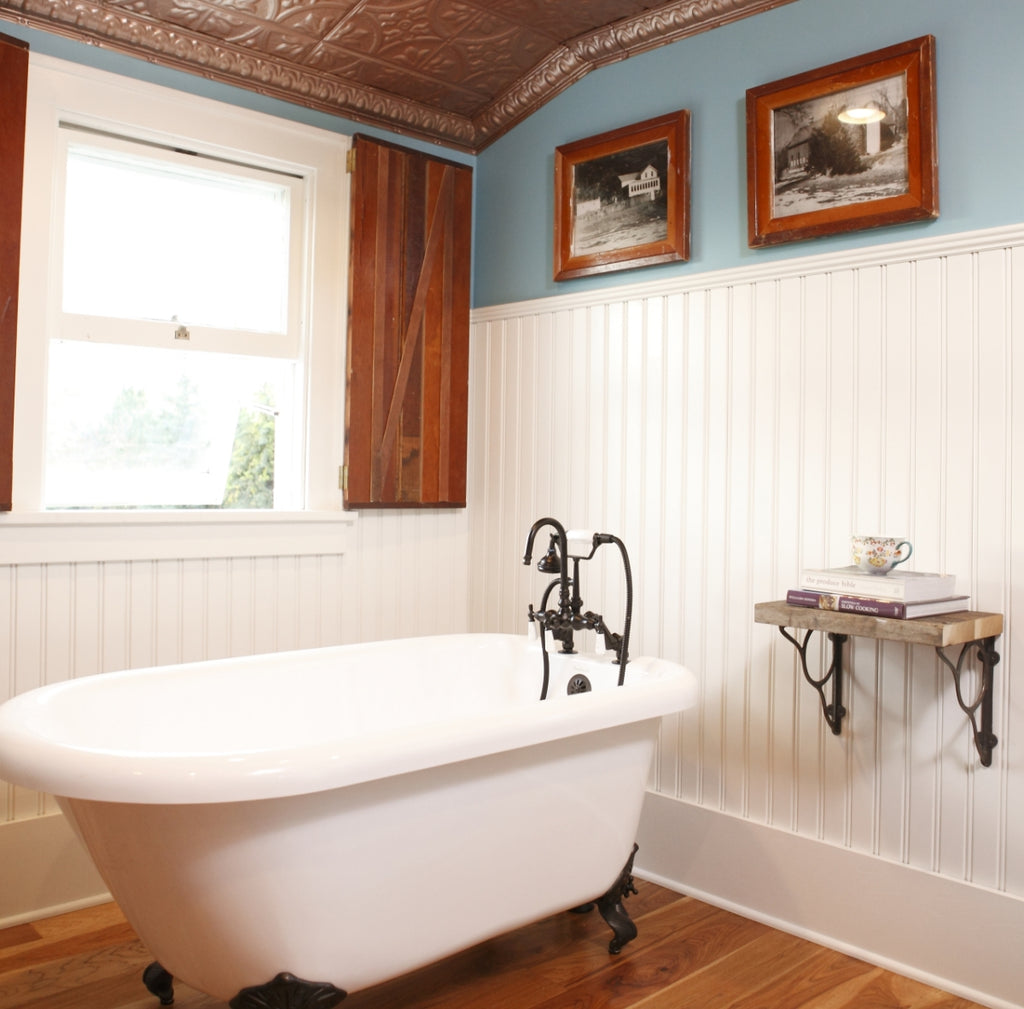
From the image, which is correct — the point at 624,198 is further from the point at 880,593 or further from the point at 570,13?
the point at 880,593

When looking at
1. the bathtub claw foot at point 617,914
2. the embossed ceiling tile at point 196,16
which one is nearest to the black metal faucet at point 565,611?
the bathtub claw foot at point 617,914

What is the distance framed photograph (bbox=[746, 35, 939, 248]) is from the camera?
2.29 meters

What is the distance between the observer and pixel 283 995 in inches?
67.1

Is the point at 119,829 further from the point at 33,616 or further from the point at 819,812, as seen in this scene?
the point at 819,812

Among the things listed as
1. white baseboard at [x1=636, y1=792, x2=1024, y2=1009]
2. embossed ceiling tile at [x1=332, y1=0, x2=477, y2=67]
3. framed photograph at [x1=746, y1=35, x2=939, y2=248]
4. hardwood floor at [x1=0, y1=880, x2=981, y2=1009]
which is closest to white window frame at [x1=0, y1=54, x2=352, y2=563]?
embossed ceiling tile at [x1=332, y1=0, x2=477, y2=67]

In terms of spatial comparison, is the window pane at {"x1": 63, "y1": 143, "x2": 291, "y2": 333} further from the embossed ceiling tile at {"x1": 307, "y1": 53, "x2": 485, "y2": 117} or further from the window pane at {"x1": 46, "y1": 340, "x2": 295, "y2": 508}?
the embossed ceiling tile at {"x1": 307, "y1": 53, "x2": 485, "y2": 117}

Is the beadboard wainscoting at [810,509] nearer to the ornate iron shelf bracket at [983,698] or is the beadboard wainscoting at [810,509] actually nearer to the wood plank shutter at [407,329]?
the ornate iron shelf bracket at [983,698]

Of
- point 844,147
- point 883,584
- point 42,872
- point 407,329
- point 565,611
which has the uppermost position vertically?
point 844,147

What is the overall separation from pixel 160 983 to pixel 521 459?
185cm

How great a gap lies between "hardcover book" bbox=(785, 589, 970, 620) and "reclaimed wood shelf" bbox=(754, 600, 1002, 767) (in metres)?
0.01

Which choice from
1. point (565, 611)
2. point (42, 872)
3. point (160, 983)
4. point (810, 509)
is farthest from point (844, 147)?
point (42, 872)

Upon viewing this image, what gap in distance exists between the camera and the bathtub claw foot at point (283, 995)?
1704mm

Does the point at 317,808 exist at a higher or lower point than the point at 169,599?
lower

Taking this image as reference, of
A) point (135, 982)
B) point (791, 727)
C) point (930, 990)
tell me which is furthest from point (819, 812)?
point (135, 982)
